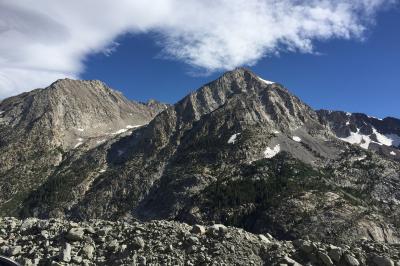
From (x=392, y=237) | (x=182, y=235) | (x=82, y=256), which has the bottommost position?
(x=82, y=256)

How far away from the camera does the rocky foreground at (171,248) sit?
34.1 meters

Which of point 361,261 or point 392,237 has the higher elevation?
point 392,237

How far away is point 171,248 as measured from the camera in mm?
34844

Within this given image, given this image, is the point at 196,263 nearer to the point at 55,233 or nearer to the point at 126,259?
the point at 126,259

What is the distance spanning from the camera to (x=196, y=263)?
33.9 meters

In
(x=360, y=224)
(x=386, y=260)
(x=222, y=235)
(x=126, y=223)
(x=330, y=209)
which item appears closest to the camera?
(x=386, y=260)

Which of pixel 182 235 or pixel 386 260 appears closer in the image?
pixel 386 260

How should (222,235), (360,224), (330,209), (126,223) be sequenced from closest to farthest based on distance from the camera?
(222,235) → (126,223) → (360,224) → (330,209)

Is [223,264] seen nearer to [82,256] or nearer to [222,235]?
[222,235]

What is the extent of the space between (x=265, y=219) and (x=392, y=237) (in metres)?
46.4

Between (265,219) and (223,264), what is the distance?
16492 centimetres

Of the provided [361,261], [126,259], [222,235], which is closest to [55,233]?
[126,259]

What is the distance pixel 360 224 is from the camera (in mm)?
175750

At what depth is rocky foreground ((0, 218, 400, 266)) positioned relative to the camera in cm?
3406
